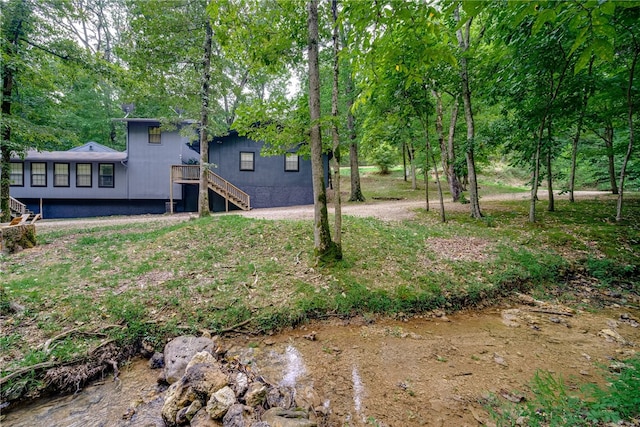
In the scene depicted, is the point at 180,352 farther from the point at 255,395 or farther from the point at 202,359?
the point at 255,395

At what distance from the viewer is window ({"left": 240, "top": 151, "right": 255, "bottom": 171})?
17.5 meters

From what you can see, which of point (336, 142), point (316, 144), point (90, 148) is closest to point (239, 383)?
point (316, 144)

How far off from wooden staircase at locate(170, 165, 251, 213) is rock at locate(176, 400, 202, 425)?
551 inches

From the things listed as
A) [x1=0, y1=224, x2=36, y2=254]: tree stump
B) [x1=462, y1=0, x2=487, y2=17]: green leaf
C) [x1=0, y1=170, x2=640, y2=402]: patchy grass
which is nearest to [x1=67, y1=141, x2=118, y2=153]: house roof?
[x1=0, y1=170, x2=640, y2=402]: patchy grass

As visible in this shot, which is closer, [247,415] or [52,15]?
[247,415]

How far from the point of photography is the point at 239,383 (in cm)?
290

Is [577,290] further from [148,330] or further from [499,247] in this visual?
[148,330]

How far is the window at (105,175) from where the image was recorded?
1756 centimetres

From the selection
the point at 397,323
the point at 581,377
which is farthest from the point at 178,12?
the point at 581,377

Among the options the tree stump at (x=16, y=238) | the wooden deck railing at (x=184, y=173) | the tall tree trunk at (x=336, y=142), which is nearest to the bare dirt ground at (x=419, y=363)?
the tall tree trunk at (x=336, y=142)

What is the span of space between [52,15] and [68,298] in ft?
28.5

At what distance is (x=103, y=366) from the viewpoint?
3352 millimetres

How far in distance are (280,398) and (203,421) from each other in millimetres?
703

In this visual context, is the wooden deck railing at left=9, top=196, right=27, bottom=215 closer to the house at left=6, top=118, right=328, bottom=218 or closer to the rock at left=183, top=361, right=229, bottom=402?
the house at left=6, top=118, right=328, bottom=218
